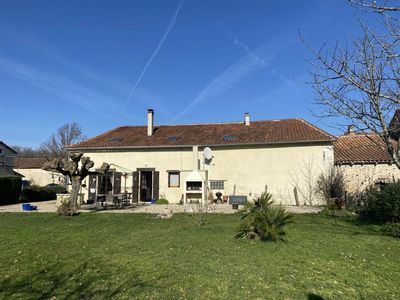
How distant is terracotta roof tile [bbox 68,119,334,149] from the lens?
2048 cm

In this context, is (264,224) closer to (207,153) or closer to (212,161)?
(207,153)

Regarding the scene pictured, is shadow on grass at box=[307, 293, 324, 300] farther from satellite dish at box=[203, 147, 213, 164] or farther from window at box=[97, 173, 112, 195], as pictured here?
window at box=[97, 173, 112, 195]

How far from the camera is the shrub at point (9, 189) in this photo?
22.6m

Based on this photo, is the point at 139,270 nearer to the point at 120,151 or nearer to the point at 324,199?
the point at 324,199

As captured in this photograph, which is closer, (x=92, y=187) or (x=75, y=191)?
(x=75, y=191)

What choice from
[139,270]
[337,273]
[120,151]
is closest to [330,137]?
[120,151]

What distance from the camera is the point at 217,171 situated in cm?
2103

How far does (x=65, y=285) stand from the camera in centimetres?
531

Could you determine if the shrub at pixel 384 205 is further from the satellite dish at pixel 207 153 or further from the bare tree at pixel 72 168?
the bare tree at pixel 72 168

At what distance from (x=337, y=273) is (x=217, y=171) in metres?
15.5

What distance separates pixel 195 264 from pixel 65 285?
2.28m

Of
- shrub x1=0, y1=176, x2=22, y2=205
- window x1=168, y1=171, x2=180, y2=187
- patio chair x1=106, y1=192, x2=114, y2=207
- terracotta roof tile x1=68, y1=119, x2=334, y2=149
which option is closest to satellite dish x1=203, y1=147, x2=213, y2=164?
terracotta roof tile x1=68, y1=119, x2=334, y2=149

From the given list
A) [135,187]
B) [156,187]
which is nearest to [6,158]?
[135,187]

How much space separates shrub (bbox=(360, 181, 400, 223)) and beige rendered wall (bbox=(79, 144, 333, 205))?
6890 millimetres
